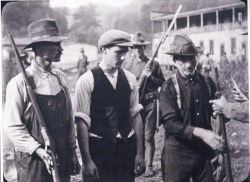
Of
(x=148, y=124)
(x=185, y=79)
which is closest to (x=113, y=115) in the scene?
(x=148, y=124)

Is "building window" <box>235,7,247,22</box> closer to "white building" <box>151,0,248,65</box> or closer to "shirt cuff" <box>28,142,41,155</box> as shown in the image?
"white building" <box>151,0,248,65</box>

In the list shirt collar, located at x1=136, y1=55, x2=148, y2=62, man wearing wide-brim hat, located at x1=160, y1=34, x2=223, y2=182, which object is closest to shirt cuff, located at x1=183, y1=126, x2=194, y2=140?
man wearing wide-brim hat, located at x1=160, y1=34, x2=223, y2=182

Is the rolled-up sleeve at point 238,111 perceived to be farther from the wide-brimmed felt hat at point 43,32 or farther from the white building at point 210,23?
the wide-brimmed felt hat at point 43,32

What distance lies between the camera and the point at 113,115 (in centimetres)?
461

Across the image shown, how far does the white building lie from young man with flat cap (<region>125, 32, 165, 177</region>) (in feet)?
0.92

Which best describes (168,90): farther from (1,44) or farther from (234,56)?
(1,44)

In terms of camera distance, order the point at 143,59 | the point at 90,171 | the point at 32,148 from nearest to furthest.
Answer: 1. the point at 32,148
2. the point at 90,171
3. the point at 143,59

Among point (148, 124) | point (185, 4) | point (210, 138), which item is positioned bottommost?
point (210, 138)

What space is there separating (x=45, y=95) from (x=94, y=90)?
1.47 feet

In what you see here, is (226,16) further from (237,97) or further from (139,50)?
(139,50)

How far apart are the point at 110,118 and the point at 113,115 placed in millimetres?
40

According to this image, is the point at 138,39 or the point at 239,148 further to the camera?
the point at 239,148

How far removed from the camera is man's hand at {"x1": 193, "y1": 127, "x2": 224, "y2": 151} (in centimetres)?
467

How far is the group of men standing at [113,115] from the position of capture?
450cm
